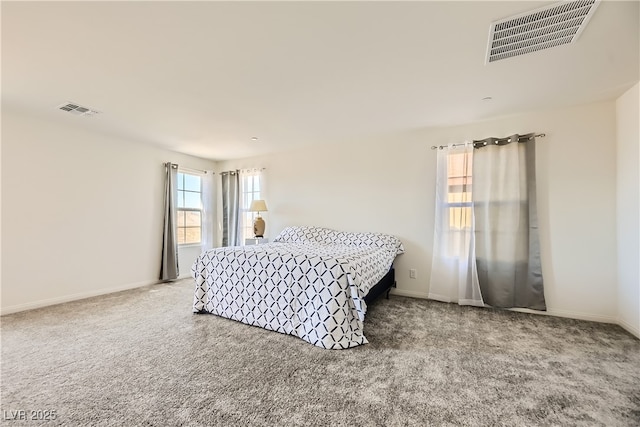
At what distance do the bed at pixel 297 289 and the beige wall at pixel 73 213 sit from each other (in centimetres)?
187

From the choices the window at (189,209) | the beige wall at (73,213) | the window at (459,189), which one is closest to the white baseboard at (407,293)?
the window at (459,189)

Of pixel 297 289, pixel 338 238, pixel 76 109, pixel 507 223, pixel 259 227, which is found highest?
pixel 76 109

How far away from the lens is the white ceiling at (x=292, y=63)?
1583mm

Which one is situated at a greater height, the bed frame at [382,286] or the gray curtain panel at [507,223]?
the gray curtain panel at [507,223]

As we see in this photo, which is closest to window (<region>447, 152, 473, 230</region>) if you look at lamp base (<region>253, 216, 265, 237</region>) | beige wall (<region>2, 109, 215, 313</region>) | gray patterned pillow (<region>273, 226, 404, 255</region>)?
gray patterned pillow (<region>273, 226, 404, 255</region>)

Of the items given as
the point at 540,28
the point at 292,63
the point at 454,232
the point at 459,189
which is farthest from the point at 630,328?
the point at 292,63

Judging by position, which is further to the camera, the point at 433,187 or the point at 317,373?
the point at 433,187

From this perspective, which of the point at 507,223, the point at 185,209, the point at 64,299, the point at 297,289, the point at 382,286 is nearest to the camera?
the point at 297,289

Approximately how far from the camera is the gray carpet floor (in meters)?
1.46

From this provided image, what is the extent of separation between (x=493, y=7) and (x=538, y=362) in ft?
8.11

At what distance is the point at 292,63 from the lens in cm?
209

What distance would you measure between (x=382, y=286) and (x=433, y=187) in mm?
1535

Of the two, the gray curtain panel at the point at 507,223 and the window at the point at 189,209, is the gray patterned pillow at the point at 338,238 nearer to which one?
the gray curtain panel at the point at 507,223

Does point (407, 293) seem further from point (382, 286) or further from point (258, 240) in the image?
point (258, 240)
